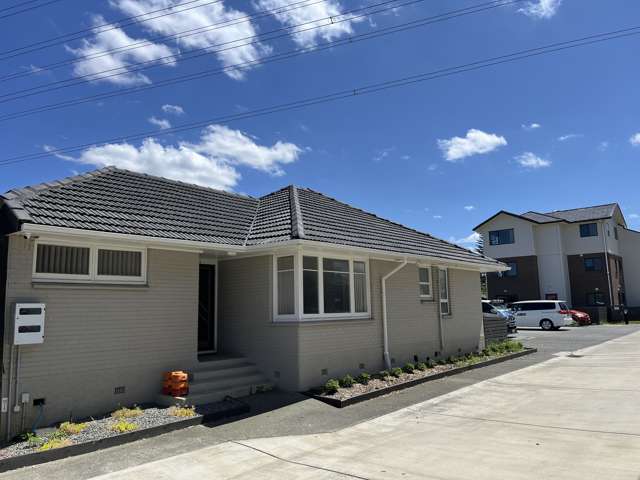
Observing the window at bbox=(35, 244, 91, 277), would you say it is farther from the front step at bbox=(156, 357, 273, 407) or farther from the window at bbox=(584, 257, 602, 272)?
the window at bbox=(584, 257, 602, 272)

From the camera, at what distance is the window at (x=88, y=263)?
8078mm

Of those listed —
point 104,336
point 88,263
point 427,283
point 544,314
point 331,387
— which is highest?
point 88,263

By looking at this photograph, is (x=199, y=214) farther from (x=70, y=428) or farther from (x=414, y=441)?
(x=414, y=441)

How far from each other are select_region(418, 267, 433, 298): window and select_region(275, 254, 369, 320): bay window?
9.71 ft

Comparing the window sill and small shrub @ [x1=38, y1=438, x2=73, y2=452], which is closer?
small shrub @ [x1=38, y1=438, x2=73, y2=452]

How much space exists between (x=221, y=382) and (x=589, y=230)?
1607 inches

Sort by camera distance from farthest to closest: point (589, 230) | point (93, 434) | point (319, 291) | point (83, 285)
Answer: point (589, 230) < point (319, 291) < point (83, 285) < point (93, 434)

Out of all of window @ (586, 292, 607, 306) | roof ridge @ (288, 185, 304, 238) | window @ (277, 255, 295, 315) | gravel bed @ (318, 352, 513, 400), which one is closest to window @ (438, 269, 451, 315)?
gravel bed @ (318, 352, 513, 400)

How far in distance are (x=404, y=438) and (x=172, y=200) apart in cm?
761

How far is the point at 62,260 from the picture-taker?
27.2ft

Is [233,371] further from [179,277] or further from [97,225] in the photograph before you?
[97,225]

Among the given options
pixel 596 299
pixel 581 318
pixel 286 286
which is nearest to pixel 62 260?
pixel 286 286

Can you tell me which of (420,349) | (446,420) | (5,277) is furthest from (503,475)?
(420,349)

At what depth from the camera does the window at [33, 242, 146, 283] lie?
8.08 meters
